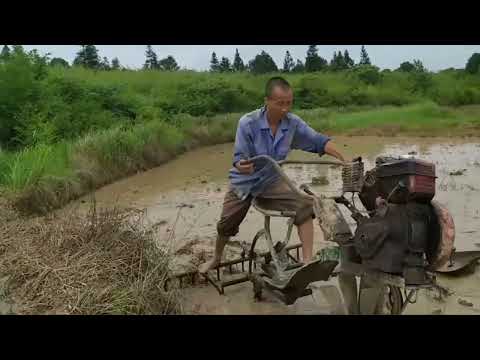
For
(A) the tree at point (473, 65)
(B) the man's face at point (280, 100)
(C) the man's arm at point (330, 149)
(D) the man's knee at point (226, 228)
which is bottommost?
(D) the man's knee at point (226, 228)

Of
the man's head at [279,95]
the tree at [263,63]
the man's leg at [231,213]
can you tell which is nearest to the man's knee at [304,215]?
the man's leg at [231,213]

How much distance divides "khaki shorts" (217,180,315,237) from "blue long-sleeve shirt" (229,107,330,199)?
0.26 ft

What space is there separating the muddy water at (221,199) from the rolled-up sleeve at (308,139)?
53.9 inches

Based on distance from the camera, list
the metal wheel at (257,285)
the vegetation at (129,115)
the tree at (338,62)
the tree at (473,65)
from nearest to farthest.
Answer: the metal wheel at (257,285) → the vegetation at (129,115) → the tree at (473,65) → the tree at (338,62)

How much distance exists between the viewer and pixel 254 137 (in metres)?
3.90

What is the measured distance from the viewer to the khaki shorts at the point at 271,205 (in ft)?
12.4

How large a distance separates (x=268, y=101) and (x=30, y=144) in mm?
7439

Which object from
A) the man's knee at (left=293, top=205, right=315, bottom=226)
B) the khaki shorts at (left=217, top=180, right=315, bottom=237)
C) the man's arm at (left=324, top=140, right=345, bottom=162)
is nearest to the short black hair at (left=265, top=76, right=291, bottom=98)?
the man's arm at (left=324, top=140, right=345, bottom=162)

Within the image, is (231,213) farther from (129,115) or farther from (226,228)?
(129,115)

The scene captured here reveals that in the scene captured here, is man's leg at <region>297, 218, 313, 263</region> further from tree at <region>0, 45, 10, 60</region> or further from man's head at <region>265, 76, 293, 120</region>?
tree at <region>0, 45, 10, 60</region>

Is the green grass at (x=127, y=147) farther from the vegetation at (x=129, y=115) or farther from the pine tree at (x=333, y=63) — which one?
the pine tree at (x=333, y=63)

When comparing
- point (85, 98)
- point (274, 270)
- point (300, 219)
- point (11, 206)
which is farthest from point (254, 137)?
point (85, 98)

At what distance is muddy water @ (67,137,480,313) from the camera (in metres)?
4.27

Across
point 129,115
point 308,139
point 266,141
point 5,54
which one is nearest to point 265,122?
point 266,141
